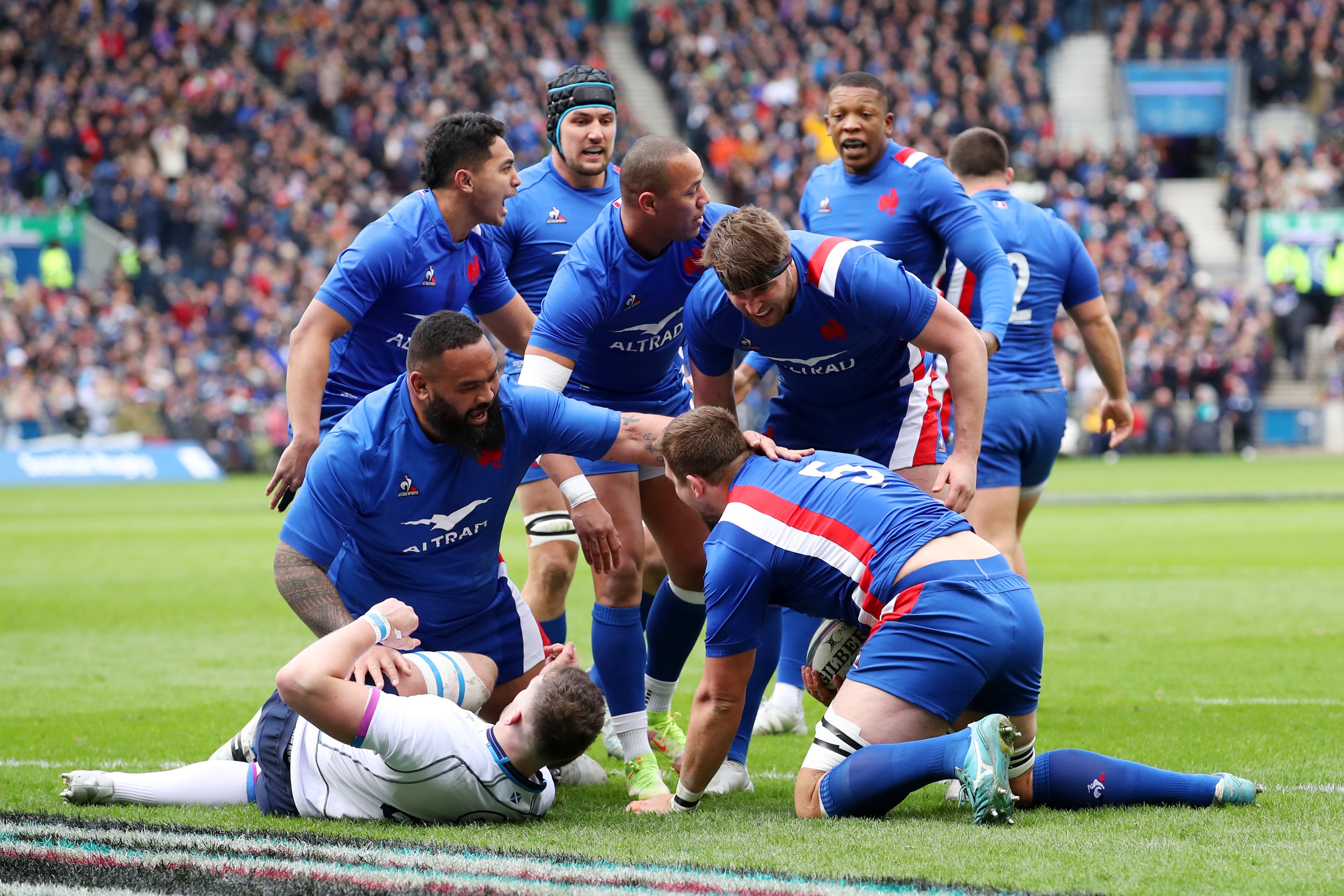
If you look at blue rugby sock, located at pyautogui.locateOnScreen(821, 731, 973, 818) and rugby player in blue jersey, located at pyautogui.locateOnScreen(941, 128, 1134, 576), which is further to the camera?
rugby player in blue jersey, located at pyautogui.locateOnScreen(941, 128, 1134, 576)

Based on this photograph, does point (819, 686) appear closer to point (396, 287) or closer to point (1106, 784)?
point (1106, 784)

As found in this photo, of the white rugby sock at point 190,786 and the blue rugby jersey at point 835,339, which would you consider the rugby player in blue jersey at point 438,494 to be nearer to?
the blue rugby jersey at point 835,339

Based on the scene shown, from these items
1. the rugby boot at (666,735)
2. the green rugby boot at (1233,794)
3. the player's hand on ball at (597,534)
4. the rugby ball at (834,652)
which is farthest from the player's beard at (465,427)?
the green rugby boot at (1233,794)

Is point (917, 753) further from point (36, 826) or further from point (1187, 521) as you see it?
point (1187, 521)

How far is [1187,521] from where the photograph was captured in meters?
16.2

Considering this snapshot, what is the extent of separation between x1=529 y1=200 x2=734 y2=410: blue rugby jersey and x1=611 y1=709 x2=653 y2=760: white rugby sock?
4.65ft

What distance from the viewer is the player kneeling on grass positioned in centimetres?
431

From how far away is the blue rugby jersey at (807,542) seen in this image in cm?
456

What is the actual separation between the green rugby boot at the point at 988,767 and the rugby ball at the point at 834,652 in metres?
0.97

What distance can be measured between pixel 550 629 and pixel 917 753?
2.68 metres

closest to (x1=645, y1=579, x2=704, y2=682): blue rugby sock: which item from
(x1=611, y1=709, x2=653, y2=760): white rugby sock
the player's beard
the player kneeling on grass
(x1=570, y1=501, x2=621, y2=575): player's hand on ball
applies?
(x1=611, y1=709, x2=653, y2=760): white rugby sock

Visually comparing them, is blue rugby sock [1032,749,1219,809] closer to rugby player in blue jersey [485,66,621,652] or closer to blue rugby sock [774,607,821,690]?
blue rugby sock [774,607,821,690]

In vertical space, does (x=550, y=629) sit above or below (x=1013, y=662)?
below

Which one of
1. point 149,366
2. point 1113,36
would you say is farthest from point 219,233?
point 1113,36
